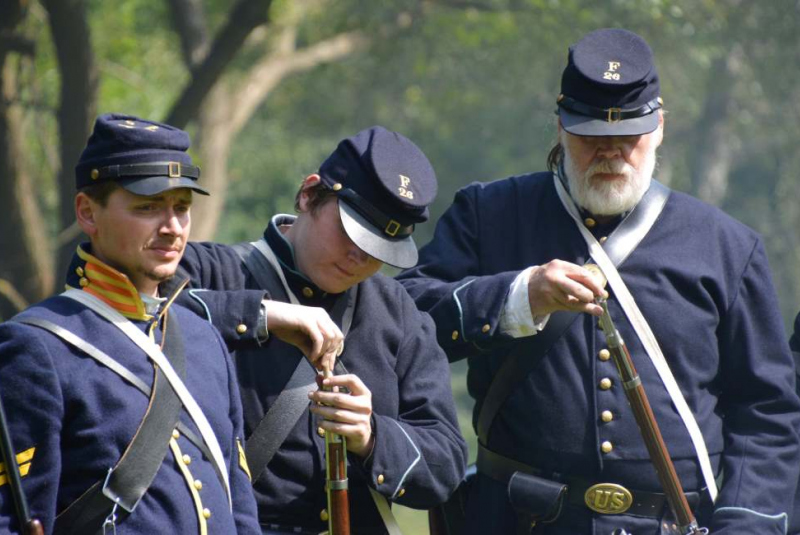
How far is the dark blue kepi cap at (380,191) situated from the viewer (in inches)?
155

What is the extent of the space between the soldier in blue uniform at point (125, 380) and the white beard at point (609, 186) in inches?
57.7

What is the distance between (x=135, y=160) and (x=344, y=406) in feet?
2.85

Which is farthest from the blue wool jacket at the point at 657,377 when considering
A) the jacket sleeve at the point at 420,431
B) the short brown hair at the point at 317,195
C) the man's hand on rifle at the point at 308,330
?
the man's hand on rifle at the point at 308,330

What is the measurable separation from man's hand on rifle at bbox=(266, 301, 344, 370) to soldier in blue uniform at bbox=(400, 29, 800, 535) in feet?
2.47

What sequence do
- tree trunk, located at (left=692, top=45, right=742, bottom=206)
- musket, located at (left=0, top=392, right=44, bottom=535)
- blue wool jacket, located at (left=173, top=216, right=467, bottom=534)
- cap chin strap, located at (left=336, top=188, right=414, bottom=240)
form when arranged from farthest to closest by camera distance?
tree trunk, located at (left=692, top=45, right=742, bottom=206), cap chin strap, located at (left=336, top=188, right=414, bottom=240), blue wool jacket, located at (left=173, top=216, right=467, bottom=534), musket, located at (left=0, top=392, right=44, bottom=535)

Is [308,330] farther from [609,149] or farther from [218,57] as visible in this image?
[218,57]

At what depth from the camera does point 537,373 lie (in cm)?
441

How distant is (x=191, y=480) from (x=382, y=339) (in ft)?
3.07

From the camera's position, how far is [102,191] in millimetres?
3328

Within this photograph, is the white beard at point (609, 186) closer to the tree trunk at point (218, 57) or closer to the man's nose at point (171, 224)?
the man's nose at point (171, 224)

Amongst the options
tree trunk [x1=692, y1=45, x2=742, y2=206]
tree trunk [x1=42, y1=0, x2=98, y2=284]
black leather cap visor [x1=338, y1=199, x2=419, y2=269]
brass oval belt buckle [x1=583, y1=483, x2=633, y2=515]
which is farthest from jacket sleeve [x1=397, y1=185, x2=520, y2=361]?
tree trunk [x1=692, y1=45, x2=742, y2=206]

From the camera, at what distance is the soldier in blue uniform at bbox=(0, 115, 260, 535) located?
3.07 metres

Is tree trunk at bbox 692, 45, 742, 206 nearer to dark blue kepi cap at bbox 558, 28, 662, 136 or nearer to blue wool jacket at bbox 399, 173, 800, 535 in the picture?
dark blue kepi cap at bbox 558, 28, 662, 136

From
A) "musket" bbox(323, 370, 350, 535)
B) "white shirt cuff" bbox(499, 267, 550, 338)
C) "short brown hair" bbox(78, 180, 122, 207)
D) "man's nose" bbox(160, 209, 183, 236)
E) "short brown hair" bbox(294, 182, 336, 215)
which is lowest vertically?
"musket" bbox(323, 370, 350, 535)
